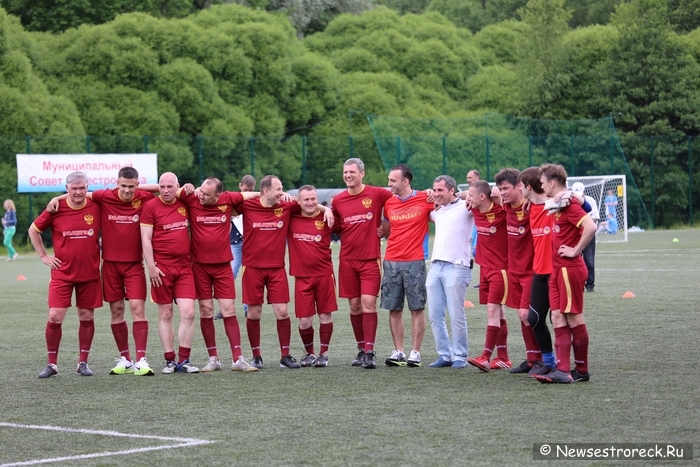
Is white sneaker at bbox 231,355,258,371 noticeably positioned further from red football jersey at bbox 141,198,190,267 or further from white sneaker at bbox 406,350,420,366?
white sneaker at bbox 406,350,420,366

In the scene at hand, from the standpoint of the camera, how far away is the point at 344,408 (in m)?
8.16

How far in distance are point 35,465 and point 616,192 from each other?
31.9m

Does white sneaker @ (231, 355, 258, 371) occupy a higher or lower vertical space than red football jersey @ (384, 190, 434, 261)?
lower

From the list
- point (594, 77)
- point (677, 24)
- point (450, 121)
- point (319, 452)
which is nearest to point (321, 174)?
point (450, 121)

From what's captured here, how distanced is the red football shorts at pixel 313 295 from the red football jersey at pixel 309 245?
6cm

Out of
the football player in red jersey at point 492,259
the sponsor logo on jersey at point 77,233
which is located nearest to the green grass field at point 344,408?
the football player in red jersey at point 492,259

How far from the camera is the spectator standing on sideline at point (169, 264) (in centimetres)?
1027

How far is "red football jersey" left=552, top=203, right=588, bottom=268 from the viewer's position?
9.15m

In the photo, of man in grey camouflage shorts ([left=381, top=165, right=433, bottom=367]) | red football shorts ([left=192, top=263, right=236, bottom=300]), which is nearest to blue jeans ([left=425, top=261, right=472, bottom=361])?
man in grey camouflage shorts ([left=381, top=165, right=433, bottom=367])

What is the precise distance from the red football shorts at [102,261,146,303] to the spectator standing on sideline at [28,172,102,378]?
8cm

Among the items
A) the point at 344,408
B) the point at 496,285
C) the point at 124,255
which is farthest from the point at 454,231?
→ the point at 124,255

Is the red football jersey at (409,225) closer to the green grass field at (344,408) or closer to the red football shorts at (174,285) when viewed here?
the green grass field at (344,408)

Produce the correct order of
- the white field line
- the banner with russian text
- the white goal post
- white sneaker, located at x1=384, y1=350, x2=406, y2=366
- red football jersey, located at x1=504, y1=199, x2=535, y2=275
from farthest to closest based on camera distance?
the white goal post, the banner with russian text, white sneaker, located at x1=384, y1=350, x2=406, y2=366, red football jersey, located at x1=504, y1=199, x2=535, y2=275, the white field line

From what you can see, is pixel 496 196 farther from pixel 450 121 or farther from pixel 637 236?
pixel 450 121
